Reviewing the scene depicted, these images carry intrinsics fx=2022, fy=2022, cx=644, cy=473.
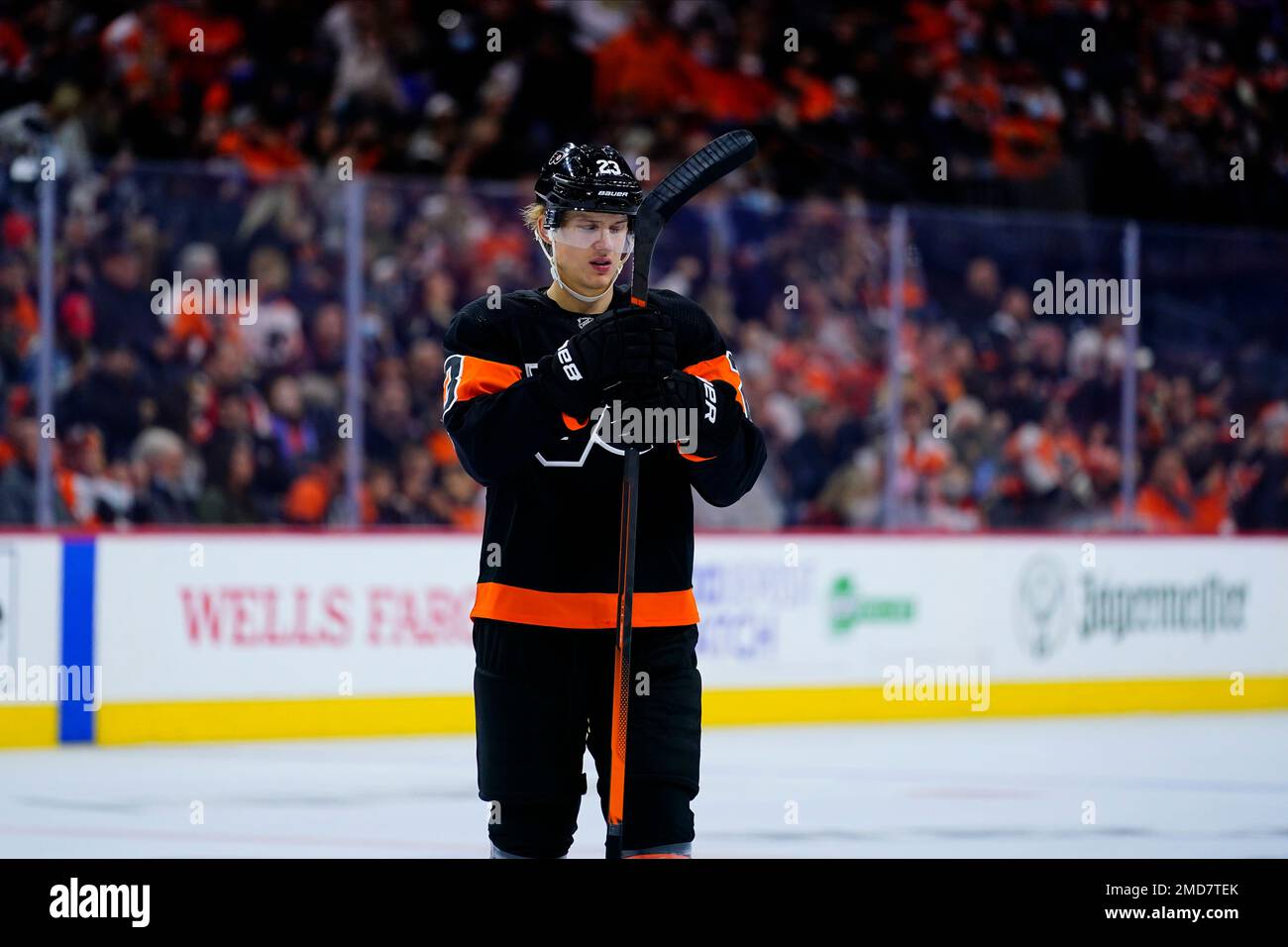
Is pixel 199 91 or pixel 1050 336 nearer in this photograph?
pixel 1050 336

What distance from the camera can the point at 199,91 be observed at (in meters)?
9.84

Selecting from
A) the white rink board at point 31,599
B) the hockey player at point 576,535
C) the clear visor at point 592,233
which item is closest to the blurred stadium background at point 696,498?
the white rink board at point 31,599

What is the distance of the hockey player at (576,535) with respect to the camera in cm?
302

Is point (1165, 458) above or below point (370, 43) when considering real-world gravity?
below

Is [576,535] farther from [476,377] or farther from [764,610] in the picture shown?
[764,610]

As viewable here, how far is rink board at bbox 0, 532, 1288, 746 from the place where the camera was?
7504 mm

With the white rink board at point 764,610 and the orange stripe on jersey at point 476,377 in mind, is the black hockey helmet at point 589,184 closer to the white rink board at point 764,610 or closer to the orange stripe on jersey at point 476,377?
the orange stripe on jersey at point 476,377

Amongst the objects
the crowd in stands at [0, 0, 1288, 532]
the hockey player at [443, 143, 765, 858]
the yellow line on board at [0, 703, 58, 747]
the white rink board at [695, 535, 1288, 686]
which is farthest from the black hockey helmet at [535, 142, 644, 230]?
the white rink board at [695, 535, 1288, 686]

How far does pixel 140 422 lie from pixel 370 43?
351 cm

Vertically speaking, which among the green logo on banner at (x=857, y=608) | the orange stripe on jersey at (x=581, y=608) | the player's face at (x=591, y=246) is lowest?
the green logo on banner at (x=857, y=608)

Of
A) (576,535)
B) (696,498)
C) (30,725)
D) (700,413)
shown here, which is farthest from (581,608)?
(696,498)

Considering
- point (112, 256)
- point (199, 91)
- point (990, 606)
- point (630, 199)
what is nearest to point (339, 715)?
point (112, 256)

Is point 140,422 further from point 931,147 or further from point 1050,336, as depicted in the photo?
point 931,147

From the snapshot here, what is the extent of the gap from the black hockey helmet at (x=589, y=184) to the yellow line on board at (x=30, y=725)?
189 inches
